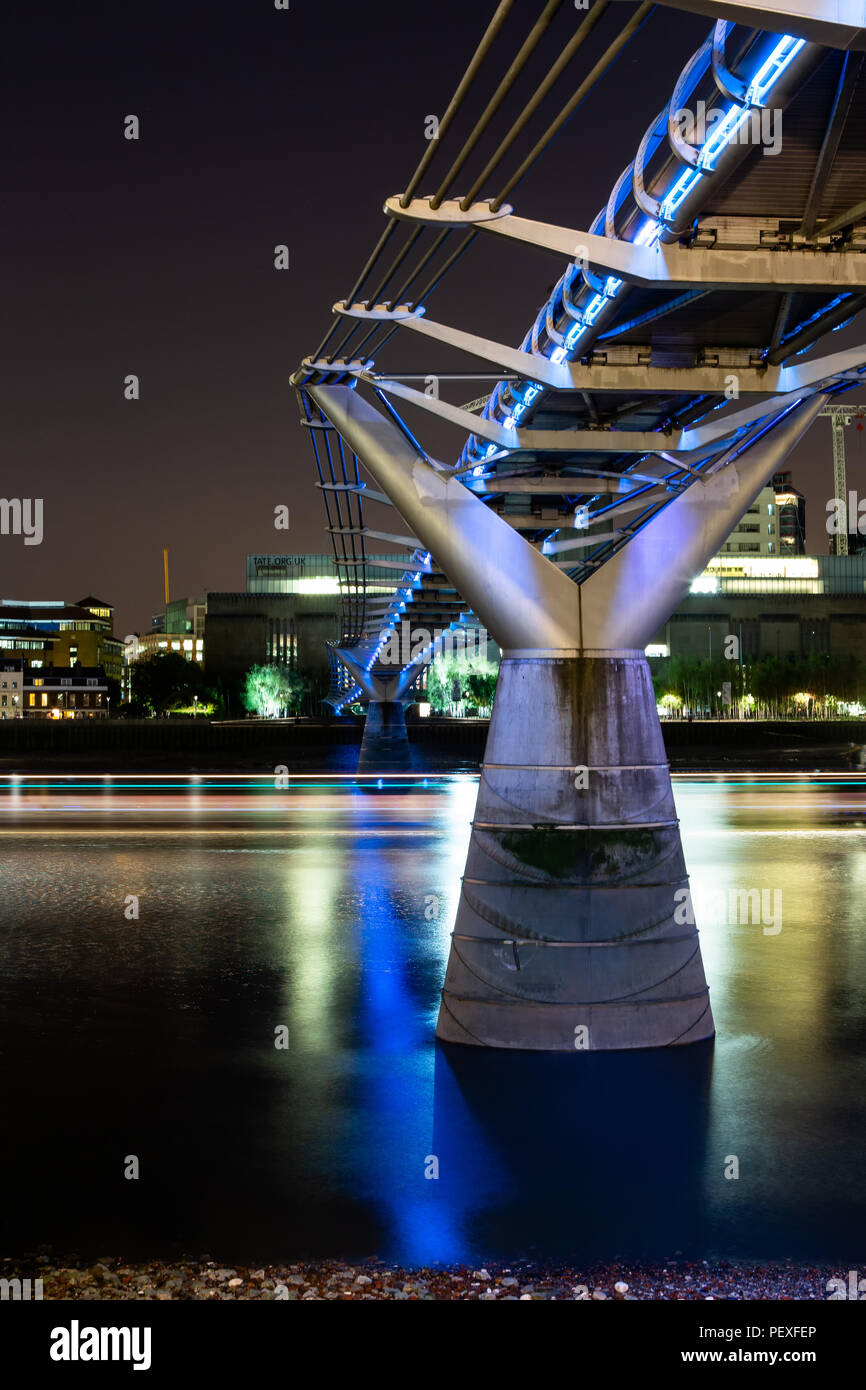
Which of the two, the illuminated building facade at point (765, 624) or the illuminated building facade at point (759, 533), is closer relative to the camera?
the illuminated building facade at point (765, 624)

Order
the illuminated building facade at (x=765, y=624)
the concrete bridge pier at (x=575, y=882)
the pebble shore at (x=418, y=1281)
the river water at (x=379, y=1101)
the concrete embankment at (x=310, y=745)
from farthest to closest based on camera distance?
the illuminated building facade at (x=765, y=624), the concrete embankment at (x=310, y=745), the concrete bridge pier at (x=575, y=882), the river water at (x=379, y=1101), the pebble shore at (x=418, y=1281)

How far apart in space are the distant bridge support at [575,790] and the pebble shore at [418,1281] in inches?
161

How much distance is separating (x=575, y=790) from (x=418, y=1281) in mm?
5724

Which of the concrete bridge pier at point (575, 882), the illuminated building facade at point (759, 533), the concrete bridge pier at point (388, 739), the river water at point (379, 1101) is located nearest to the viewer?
the river water at point (379, 1101)

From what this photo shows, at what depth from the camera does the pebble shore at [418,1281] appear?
26.3ft

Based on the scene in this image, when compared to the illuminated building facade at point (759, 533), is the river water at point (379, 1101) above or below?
below

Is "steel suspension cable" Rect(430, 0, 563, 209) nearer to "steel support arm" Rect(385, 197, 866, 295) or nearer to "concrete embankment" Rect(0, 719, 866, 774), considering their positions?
"steel support arm" Rect(385, 197, 866, 295)

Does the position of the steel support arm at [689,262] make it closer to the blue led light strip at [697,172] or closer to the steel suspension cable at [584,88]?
the blue led light strip at [697,172]

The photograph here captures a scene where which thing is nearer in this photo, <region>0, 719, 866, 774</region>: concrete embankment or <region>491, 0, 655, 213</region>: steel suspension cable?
<region>491, 0, 655, 213</region>: steel suspension cable

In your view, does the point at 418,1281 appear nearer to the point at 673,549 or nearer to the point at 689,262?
the point at 689,262

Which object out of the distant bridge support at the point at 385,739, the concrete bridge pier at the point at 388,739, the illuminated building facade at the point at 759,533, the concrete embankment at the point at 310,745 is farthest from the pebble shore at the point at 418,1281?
the illuminated building facade at the point at 759,533

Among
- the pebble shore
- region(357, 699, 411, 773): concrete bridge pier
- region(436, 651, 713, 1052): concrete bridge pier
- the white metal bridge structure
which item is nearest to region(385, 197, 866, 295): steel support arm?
the white metal bridge structure

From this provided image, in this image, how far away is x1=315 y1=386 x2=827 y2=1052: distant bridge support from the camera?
1258 centimetres

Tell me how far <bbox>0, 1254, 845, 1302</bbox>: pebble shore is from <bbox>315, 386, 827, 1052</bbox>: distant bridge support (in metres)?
4.09
